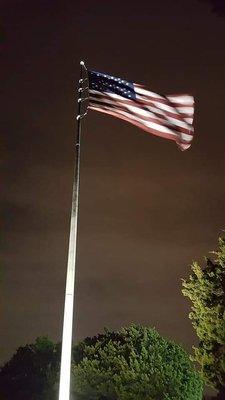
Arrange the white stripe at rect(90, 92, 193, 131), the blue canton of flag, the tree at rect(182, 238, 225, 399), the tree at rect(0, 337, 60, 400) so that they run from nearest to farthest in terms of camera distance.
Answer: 1. the white stripe at rect(90, 92, 193, 131)
2. the blue canton of flag
3. the tree at rect(182, 238, 225, 399)
4. the tree at rect(0, 337, 60, 400)

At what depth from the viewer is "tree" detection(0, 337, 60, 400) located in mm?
68250

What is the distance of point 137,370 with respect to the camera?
47156mm

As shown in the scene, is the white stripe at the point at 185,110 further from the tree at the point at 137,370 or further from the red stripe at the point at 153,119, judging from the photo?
the tree at the point at 137,370

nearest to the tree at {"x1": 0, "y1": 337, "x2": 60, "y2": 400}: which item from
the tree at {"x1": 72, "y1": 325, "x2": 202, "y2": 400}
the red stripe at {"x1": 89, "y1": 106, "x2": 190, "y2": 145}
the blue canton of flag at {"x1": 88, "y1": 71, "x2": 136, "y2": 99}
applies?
the tree at {"x1": 72, "y1": 325, "x2": 202, "y2": 400}

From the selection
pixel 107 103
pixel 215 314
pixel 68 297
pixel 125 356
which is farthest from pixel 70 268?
pixel 125 356

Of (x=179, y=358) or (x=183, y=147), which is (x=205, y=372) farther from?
(x=183, y=147)

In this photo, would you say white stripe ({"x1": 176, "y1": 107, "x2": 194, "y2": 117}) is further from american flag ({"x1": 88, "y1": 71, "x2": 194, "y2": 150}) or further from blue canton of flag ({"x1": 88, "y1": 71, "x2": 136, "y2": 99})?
blue canton of flag ({"x1": 88, "y1": 71, "x2": 136, "y2": 99})

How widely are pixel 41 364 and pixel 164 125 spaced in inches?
2259

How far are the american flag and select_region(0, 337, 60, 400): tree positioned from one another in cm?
5049

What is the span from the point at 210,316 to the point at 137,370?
14.2 meters

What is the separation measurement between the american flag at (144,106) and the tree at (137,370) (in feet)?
88.0

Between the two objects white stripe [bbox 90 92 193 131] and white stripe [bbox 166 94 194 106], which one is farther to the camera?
white stripe [bbox 166 94 194 106]

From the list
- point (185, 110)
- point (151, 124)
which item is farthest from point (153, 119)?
point (185, 110)

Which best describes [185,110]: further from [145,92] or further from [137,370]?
[137,370]
